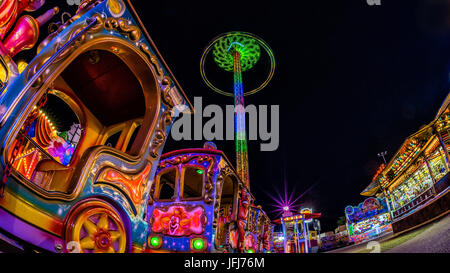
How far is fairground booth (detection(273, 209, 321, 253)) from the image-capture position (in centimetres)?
2351

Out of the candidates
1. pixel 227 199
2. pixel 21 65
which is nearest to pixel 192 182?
pixel 227 199

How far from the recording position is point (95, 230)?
2.79 meters

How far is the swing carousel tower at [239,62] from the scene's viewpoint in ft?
70.1

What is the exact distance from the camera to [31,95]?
2.22 meters

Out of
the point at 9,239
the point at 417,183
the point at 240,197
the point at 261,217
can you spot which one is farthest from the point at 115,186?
the point at 261,217

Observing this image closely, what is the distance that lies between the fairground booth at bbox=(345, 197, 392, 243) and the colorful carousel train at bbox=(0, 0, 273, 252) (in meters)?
19.0

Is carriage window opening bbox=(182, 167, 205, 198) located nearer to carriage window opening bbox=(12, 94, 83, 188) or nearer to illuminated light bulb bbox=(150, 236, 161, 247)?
illuminated light bulb bbox=(150, 236, 161, 247)

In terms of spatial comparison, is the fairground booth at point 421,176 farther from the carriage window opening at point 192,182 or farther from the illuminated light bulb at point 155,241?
the illuminated light bulb at point 155,241

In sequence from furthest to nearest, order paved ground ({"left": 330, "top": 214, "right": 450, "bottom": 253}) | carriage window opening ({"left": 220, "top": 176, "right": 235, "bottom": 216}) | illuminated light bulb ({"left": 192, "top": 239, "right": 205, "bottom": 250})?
1. carriage window opening ({"left": 220, "top": 176, "right": 235, "bottom": 216})
2. illuminated light bulb ({"left": 192, "top": 239, "right": 205, "bottom": 250})
3. paved ground ({"left": 330, "top": 214, "right": 450, "bottom": 253})

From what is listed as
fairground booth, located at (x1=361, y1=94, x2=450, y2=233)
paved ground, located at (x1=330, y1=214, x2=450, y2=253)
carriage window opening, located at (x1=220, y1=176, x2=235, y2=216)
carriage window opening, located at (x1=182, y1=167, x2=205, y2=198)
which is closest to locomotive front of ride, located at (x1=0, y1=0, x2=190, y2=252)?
carriage window opening, located at (x1=182, y1=167, x2=205, y2=198)

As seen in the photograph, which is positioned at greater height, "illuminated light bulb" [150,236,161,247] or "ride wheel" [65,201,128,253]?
"illuminated light bulb" [150,236,161,247]

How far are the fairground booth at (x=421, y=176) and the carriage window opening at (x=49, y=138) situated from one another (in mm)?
11450
